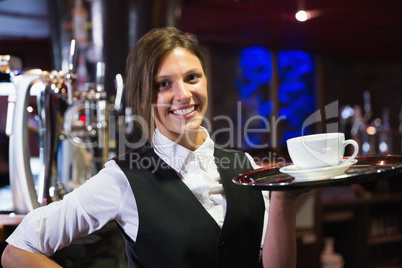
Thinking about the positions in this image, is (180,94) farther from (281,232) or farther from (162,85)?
(281,232)

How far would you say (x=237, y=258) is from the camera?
122 cm

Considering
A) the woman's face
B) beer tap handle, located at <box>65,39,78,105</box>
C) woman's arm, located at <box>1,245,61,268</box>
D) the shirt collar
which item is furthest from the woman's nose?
beer tap handle, located at <box>65,39,78,105</box>

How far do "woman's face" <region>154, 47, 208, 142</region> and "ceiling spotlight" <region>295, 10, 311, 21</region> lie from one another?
10.3 ft

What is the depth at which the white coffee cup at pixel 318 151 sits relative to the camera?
1031mm

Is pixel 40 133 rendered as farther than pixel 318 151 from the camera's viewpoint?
Yes

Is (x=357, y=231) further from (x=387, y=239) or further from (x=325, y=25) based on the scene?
(x=325, y=25)

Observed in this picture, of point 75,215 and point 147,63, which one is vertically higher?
point 147,63

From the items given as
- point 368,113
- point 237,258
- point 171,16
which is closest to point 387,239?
point 368,113

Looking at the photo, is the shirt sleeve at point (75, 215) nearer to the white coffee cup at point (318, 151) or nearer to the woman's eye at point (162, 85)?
the woman's eye at point (162, 85)

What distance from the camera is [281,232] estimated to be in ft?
3.76

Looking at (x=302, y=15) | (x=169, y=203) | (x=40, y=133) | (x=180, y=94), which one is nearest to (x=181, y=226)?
(x=169, y=203)

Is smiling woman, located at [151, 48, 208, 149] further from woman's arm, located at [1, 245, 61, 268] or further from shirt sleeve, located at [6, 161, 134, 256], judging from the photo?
woman's arm, located at [1, 245, 61, 268]

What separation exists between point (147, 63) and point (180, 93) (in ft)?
0.37

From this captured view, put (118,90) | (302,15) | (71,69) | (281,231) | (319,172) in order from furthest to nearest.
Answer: (302,15) → (118,90) → (71,69) → (281,231) → (319,172)
